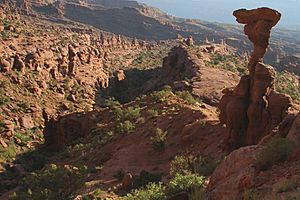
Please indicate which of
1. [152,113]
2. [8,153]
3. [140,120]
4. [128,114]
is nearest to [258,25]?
[152,113]

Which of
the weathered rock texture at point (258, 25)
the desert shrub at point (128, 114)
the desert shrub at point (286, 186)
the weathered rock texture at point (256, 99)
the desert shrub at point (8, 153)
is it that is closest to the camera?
the desert shrub at point (286, 186)

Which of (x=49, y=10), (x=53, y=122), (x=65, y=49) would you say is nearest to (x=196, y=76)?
(x=53, y=122)

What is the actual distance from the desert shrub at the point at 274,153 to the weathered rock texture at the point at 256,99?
888 centimetres

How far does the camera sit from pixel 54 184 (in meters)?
25.1

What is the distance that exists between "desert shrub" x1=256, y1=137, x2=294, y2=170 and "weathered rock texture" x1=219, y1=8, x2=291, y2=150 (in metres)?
8.88

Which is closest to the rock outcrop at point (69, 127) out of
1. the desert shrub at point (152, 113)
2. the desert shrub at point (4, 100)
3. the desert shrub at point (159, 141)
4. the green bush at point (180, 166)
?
the desert shrub at point (152, 113)

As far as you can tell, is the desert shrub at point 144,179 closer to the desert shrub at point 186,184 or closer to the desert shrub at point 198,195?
the desert shrub at point 186,184

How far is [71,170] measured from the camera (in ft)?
88.2

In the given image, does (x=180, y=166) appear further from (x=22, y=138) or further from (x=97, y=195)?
(x=22, y=138)

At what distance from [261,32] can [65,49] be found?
151 feet

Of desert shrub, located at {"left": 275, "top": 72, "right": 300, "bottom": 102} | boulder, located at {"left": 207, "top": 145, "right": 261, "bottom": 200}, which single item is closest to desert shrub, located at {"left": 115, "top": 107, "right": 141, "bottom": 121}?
desert shrub, located at {"left": 275, "top": 72, "right": 300, "bottom": 102}

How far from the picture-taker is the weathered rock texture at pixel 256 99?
2220 centimetres

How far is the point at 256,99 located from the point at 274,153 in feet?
32.6

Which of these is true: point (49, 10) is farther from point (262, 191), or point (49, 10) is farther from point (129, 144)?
point (262, 191)
